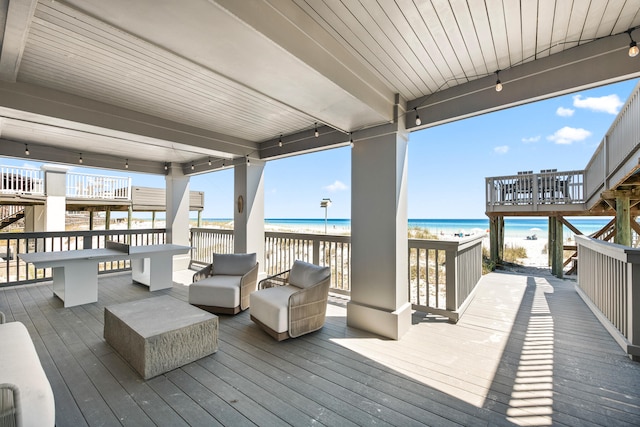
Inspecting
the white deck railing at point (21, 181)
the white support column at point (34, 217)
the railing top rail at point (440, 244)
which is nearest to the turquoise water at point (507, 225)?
the white support column at point (34, 217)

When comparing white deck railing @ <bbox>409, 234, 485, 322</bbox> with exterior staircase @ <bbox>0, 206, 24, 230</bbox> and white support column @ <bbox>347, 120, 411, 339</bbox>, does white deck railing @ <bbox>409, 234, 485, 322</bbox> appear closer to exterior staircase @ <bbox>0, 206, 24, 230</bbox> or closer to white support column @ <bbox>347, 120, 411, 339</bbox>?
white support column @ <bbox>347, 120, 411, 339</bbox>

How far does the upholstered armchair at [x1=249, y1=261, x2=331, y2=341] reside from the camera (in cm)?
→ 290

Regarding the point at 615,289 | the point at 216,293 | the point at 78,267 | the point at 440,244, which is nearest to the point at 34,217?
the point at 78,267

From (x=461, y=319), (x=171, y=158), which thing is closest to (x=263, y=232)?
(x=171, y=158)

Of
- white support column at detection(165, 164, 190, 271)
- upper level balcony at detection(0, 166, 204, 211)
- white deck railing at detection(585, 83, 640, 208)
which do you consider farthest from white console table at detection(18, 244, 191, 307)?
white deck railing at detection(585, 83, 640, 208)

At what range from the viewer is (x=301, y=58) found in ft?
6.44

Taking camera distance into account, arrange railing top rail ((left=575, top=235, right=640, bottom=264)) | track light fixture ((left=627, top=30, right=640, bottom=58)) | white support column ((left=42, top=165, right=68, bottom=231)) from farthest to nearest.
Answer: white support column ((left=42, top=165, right=68, bottom=231)) < railing top rail ((left=575, top=235, right=640, bottom=264)) < track light fixture ((left=627, top=30, right=640, bottom=58))

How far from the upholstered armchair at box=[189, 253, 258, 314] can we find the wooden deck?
0.89 ft

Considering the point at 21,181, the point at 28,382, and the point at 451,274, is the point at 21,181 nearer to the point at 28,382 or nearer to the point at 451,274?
the point at 28,382

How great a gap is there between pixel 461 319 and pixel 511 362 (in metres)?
1.05

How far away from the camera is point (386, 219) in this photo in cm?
319

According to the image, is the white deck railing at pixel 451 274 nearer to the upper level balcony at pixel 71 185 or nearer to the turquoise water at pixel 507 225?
the upper level balcony at pixel 71 185

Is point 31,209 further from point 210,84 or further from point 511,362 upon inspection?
point 511,362

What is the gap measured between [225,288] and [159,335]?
1.35 metres
